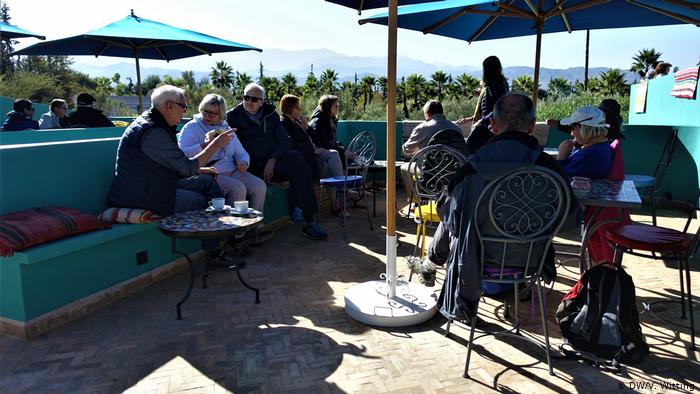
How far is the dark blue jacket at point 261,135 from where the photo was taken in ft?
15.2

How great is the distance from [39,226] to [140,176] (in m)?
0.68

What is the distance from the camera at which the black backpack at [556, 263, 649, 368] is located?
2.30 meters

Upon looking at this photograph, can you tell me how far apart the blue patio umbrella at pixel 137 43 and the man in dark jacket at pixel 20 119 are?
Answer: 0.80m

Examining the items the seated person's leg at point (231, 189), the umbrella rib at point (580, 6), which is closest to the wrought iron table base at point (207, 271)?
the seated person's leg at point (231, 189)

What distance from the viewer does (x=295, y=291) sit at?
130 inches

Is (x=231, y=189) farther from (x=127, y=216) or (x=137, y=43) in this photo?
(x=137, y=43)

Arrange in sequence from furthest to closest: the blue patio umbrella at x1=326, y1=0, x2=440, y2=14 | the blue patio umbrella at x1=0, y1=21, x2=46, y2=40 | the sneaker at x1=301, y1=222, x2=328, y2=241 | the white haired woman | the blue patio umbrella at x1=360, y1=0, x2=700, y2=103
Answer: the blue patio umbrella at x1=0, y1=21, x2=46, y2=40 → the sneaker at x1=301, y1=222, x2=328, y2=241 → the white haired woman → the blue patio umbrella at x1=360, y1=0, x2=700, y2=103 → the blue patio umbrella at x1=326, y1=0, x2=440, y2=14

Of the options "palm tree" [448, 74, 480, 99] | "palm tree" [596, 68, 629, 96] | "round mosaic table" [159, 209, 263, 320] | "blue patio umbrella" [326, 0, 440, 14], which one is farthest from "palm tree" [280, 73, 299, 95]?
"round mosaic table" [159, 209, 263, 320]

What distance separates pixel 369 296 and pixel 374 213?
9.09 feet

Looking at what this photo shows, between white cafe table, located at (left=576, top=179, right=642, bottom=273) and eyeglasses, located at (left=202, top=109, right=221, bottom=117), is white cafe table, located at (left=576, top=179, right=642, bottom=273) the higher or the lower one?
the lower one

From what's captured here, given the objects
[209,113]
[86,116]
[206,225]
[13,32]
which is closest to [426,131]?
[209,113]

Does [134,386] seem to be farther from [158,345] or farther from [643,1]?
[643,1]

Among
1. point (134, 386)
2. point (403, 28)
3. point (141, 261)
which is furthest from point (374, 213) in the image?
point (134, 386)

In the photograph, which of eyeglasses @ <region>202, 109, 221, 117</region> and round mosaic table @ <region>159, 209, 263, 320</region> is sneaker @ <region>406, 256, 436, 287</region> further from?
eyeglasses @ <region>202, 109, 221, 117</region>
